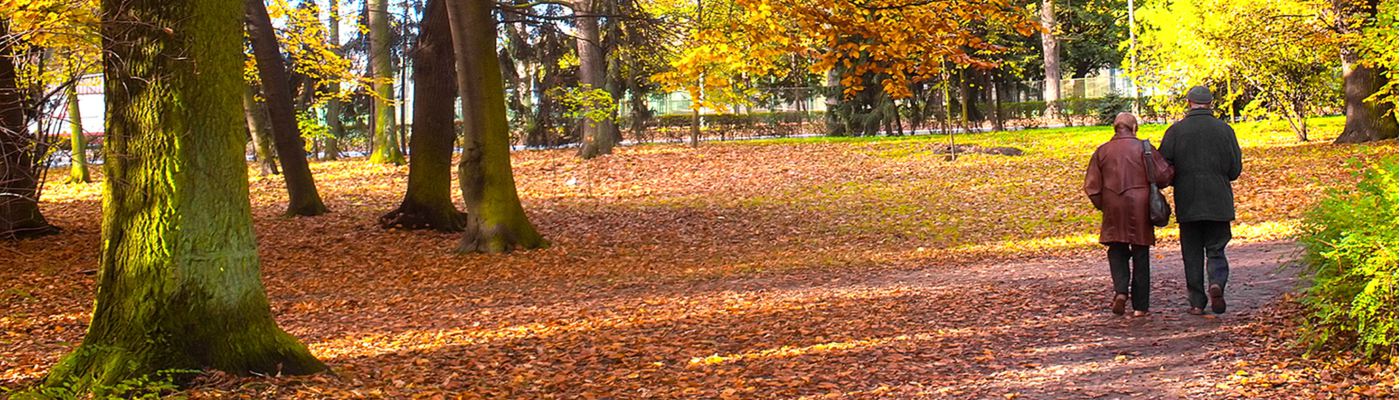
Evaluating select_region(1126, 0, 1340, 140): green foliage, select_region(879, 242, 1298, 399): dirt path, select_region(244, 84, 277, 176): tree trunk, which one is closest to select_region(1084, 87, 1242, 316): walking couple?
select_region(879, 242, 1298, 399): dirt path

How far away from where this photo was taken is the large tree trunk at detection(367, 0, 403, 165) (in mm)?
27547

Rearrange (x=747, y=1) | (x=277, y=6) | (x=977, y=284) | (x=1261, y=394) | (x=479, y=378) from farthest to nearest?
(x=277, y=6)
(x=747, y=1)
(x=977, y=284)
(x=479, y=378)
(x=1261, y=394)

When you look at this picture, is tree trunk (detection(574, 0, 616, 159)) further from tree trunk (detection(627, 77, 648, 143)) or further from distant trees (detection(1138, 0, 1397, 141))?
distant trees (detection(1138, 0, 1397, 141))

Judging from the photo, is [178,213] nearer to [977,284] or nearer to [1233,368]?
[1233,368]

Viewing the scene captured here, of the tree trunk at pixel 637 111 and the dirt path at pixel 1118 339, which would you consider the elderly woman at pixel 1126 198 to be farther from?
the tree trunk at pixel 637 111

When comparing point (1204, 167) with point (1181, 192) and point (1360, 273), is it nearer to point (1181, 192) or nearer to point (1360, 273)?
point (1181, 192)

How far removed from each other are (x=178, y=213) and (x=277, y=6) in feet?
56.9

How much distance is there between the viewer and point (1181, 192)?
25.6 ft

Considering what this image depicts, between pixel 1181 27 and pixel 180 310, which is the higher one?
pixel 1181 27

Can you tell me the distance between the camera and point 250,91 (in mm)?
22984

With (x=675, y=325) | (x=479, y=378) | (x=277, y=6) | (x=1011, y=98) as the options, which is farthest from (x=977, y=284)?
(x=1011, y=98)

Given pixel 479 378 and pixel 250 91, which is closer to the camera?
pixel 479 378

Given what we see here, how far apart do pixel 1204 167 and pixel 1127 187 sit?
0.49 metres

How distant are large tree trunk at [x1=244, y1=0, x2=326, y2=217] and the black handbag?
13.3 meters
